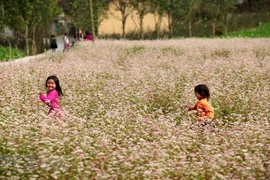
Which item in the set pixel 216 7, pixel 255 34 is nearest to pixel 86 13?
pixel 216 7

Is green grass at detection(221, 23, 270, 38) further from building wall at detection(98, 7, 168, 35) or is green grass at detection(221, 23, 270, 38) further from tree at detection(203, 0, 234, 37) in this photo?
building wall at detection(98, 7, 168, 35)

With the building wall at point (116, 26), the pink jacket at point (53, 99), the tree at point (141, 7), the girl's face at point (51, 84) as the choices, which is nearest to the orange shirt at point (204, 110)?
the pink jacket at point (53, 99)

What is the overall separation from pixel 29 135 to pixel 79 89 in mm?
4824

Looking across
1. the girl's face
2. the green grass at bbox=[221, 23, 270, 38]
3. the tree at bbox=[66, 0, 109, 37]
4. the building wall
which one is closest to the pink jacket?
the girl's face

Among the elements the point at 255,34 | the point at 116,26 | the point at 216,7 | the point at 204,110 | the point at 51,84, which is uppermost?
the point at 216,7

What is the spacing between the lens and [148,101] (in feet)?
33.2

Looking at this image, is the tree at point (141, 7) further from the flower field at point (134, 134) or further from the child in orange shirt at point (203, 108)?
the child in orange shirt at point (203, 108)

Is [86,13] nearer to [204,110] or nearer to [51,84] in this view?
[51,84]

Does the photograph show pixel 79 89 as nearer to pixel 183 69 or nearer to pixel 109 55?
pixel 183 69

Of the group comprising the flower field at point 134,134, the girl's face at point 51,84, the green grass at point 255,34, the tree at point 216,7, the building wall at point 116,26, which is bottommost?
the flower field at point 134,134

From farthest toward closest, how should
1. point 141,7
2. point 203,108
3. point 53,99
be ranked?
point 141,7 → point 53,99 → point 203,108

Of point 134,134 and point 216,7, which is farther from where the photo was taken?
point 216,7

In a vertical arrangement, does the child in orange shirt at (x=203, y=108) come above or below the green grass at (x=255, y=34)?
below

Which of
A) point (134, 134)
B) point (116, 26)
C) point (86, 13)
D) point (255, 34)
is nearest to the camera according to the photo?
point (134, 134)
